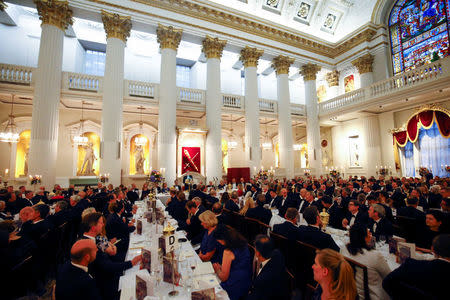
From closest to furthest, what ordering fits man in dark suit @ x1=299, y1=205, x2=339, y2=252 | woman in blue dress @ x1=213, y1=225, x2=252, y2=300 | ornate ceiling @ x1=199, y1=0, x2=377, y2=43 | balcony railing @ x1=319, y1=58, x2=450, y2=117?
woman in blue dress @ x1=213, y1=225, x2=252, y2=300
man in dark suit @ x1=299, y1=205, x2=339, y2=252
balcony railing @ x1=319, y1=58, x2=450, y2=117
ornate ceiling @ x1=199, y1=0, x2=377, y2=43

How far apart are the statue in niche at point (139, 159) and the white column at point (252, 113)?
687cm

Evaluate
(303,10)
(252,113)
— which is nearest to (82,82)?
(252,113)

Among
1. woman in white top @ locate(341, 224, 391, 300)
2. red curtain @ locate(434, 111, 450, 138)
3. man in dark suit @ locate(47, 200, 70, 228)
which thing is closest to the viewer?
woman in white top @ locate(341, 224, 391, 300)

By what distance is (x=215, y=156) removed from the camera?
42.7 feet

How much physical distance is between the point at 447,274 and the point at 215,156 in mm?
11465

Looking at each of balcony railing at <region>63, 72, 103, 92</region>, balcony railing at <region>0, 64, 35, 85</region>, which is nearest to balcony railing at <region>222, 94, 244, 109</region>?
balcony railing at <region>63, 72, 103, 92</region>

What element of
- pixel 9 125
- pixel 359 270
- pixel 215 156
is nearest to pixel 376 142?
pixel 215 156

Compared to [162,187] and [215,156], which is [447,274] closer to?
[162,187]

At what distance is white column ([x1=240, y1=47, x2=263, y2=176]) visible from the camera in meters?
14.0

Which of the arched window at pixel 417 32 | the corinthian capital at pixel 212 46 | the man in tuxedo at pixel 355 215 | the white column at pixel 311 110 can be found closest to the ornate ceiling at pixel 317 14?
the arched window at pixel 417 32

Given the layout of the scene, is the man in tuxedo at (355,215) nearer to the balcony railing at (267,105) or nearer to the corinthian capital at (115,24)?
the balcony railing at (267,105)

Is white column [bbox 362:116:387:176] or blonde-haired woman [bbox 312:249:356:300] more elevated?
white column [bbox 362:116:387:176]

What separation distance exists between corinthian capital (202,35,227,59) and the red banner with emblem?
637 centimetres

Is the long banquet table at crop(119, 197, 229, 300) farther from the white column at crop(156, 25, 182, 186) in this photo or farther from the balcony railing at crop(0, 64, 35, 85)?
the balcony railing at crop(0, 64, 35, 85)
